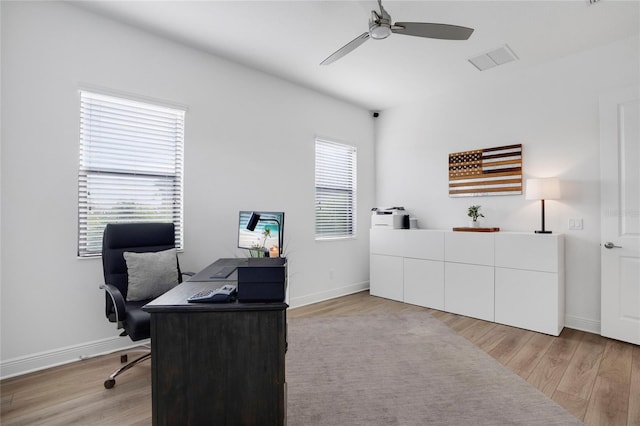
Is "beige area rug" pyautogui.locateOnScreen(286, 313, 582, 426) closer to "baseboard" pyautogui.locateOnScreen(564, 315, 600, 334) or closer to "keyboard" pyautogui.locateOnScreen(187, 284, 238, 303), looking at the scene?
"keyboard" pyautogui.locateOnScreen(187, 284, 238, 303)

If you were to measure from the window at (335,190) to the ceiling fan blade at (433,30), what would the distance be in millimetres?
2404

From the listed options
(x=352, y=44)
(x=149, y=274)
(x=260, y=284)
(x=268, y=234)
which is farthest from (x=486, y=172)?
(x=149, y=274)

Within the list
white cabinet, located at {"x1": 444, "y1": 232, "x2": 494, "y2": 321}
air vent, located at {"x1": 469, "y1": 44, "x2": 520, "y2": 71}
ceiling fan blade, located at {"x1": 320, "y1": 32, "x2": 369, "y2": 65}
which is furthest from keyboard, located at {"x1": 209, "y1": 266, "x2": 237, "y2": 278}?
air vent, located at {"x1": 469, "y1": 44, "x2": 520, "y2": 71}

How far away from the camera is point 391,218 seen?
181 inches

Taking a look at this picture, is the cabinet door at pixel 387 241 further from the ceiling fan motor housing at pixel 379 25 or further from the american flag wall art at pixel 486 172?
the ceiling fan motor housing at pixel 379 25

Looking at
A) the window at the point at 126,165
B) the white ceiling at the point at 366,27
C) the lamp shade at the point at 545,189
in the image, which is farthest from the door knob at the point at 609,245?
the window at the point at 126,165

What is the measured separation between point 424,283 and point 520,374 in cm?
181

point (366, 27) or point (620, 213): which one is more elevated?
point (366, 27)

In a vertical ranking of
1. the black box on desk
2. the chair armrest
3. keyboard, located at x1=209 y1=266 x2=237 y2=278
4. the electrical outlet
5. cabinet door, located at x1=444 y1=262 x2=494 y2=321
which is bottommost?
cabinet door, located at x1=444 y1=262 x2=494 y2=321

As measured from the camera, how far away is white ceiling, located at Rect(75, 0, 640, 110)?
8.55 feet

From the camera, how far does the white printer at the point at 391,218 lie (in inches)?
181

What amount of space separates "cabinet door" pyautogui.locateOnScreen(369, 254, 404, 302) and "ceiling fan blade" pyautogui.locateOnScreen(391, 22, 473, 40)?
9.57 ft

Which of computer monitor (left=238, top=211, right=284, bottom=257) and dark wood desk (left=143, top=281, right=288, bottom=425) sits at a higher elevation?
computer monitor (left=238, top=211, right=284, bottom=257)

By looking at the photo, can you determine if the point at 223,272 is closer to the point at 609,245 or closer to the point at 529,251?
the point at 529,251
